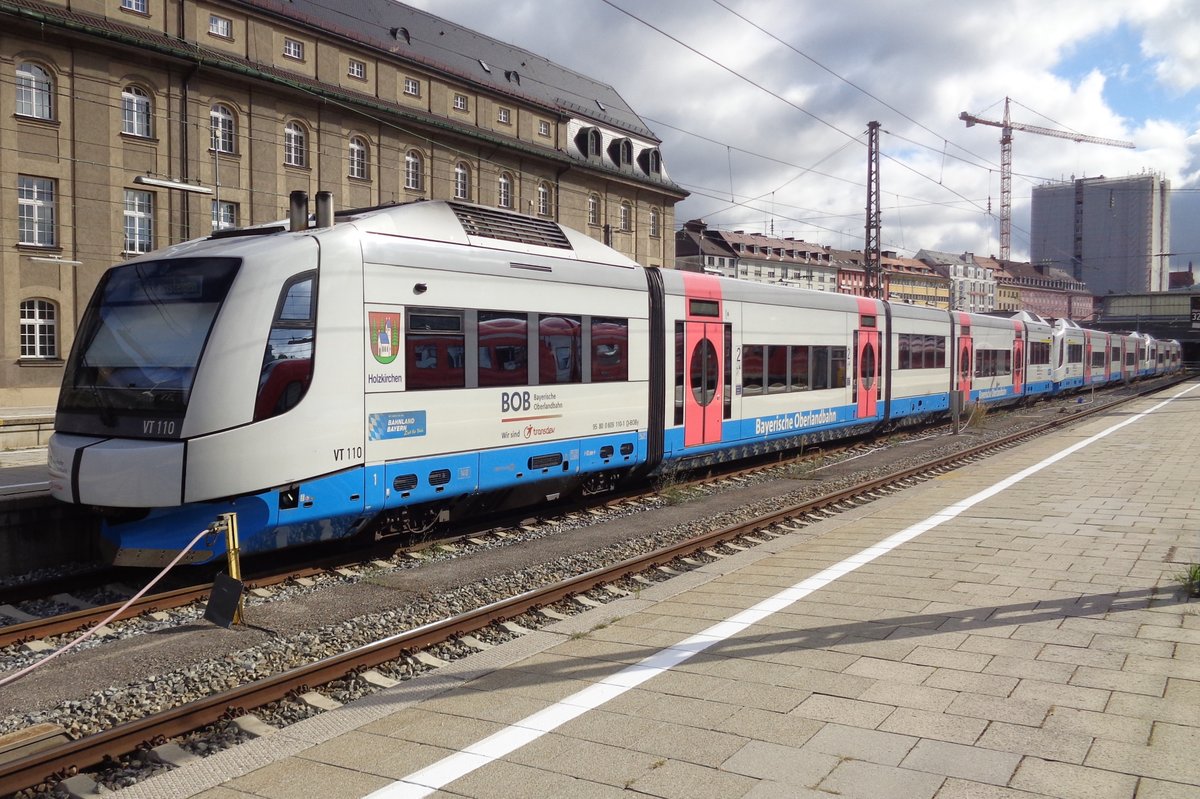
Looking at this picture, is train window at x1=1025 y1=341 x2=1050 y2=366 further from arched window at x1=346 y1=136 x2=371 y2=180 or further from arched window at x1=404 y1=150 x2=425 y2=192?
arched window at x1=346 y1=136 x2=371 y2=180

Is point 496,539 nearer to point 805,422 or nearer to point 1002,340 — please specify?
point 805,422

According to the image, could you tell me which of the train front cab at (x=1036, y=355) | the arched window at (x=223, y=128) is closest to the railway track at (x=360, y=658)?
the train front cab at (x=1036, y=355)

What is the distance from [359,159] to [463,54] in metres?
10.8

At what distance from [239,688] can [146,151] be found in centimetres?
3021

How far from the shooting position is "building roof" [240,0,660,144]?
127 ft

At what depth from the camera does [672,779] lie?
4.21 meters

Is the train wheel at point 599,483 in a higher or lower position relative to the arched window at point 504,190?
lower

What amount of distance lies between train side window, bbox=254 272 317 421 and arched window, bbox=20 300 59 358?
1006 inches

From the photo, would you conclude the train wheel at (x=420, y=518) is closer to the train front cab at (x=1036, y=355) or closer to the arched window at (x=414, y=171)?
the train front cab at (x=1036, y=355)

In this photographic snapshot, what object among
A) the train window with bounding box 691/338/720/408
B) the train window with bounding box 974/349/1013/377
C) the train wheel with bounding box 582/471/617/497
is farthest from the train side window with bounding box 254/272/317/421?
the train window with bounding box 974/349/1013/377

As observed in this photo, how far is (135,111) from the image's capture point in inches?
1227

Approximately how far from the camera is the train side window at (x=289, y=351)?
26.4 feet

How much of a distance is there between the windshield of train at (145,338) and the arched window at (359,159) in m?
30.2

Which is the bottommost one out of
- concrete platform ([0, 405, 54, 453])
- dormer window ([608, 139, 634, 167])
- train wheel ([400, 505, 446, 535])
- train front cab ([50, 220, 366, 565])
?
train wheel ([400, 505, 446, 535])
